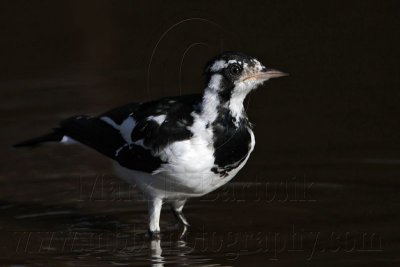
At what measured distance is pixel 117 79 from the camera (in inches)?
544

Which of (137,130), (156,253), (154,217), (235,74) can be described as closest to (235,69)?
(235,74)

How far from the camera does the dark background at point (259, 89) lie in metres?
10.7

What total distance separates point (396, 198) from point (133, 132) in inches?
94.7

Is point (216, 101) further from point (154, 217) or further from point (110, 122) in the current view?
point (110, 122)

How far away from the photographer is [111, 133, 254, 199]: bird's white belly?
860cm

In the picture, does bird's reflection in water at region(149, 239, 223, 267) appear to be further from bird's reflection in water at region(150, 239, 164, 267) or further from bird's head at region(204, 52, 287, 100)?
bird's head at region(204, 52, 287, 100)

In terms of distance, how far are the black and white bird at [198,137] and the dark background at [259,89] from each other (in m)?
0.87

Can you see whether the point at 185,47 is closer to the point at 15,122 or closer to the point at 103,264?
the point at 15,122

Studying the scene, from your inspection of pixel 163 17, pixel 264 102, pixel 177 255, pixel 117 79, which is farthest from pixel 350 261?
pixel 163 17

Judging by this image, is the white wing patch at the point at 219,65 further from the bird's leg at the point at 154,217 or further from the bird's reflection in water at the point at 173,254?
the bird's reflection in water at the point at 173,254

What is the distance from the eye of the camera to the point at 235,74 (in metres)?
8.75

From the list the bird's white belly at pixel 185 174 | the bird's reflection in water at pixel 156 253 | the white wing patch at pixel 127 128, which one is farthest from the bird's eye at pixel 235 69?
the bird's reflection in water at pixel 156 253

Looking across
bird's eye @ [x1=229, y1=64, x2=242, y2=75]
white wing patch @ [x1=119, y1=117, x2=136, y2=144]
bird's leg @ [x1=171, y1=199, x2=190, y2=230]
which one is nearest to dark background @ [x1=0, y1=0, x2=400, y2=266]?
bird's leg @ [x1=171, y1=199, x2=190, y2=230]

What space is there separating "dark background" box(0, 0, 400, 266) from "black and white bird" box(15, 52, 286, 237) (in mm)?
870
